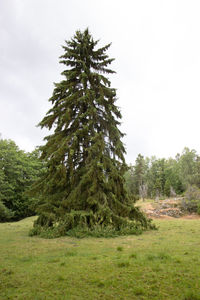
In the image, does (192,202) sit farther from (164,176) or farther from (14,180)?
(164,176)

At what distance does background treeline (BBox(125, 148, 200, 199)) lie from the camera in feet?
164

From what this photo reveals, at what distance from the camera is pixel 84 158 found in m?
10.5

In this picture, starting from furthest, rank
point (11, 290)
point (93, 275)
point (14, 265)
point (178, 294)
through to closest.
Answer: point (14, 265) < point (93, 275) < point (11, 290) < point (178, 294)

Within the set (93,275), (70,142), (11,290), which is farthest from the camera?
(70,142)

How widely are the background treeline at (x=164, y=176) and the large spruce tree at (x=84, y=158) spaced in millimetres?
Answer: 36445

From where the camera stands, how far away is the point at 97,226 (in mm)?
8727

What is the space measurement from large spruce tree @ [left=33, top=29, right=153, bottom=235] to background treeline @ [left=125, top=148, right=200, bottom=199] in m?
36.4

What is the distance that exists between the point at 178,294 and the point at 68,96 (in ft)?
31.8

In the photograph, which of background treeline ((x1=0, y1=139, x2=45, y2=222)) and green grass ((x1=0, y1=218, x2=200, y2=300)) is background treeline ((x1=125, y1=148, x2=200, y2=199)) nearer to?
background treeline ((x1=0, y1=139, x2=45, y2=222))

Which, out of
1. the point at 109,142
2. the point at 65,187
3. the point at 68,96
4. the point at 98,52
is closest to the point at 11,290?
the point at 65,187

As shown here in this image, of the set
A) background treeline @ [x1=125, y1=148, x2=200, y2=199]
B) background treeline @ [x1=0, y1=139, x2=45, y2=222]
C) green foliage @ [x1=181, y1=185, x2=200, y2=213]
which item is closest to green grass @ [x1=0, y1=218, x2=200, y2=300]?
green foliage @ [x1=181, y1=185, x2=200, y2=213]

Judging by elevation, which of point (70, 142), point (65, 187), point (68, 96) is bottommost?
point (65, 187)

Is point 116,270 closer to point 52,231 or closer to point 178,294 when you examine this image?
point 178,294

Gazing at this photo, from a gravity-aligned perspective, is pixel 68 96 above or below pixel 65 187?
above
